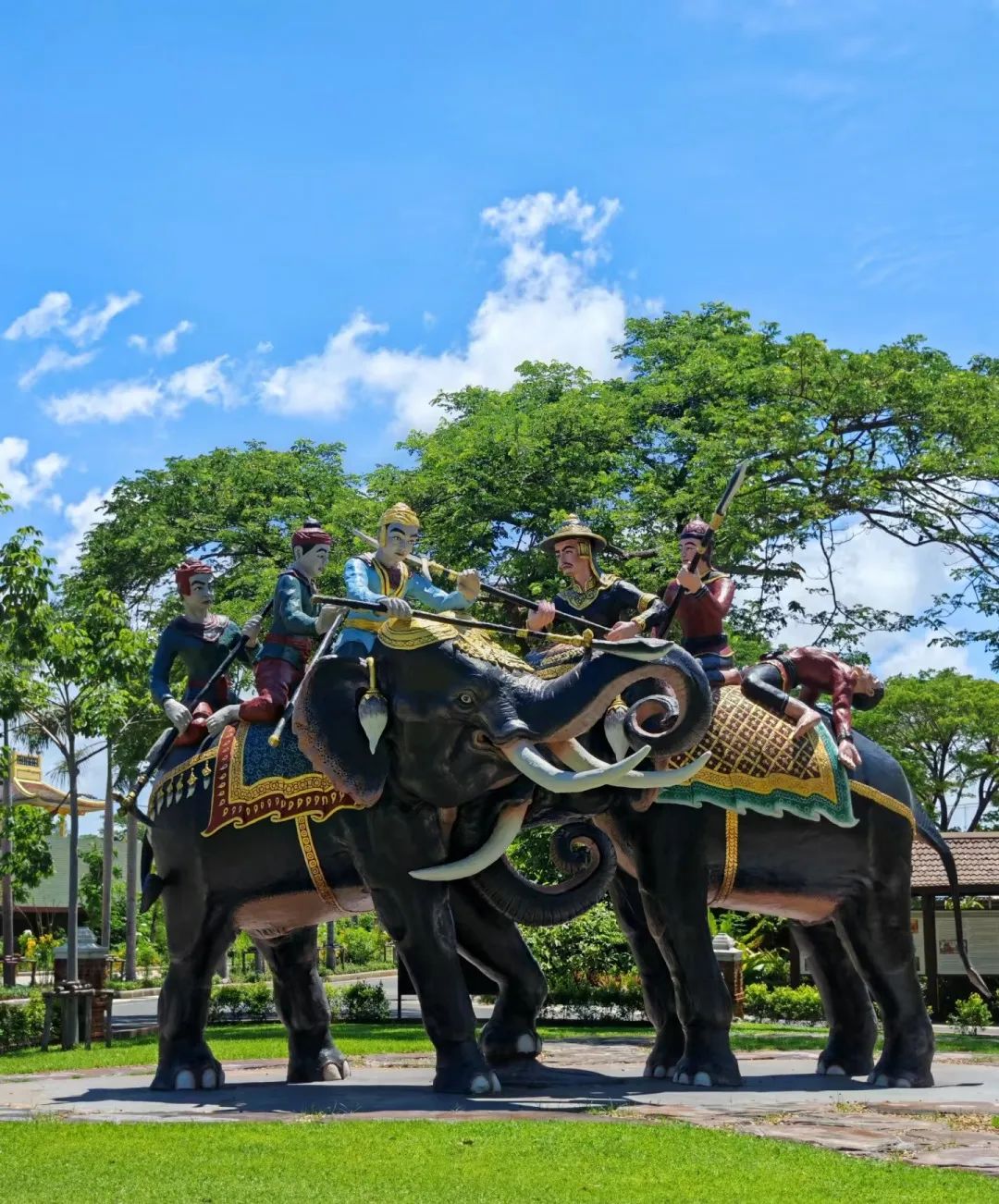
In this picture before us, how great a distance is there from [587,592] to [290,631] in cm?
204

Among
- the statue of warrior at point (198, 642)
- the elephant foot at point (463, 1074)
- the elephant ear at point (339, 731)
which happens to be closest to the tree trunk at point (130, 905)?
the statue of warrior at point (198, 642)

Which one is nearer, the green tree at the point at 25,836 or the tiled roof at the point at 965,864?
the green tree at the point at 25,836

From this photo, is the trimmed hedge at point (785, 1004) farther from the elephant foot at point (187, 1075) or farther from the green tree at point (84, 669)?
the elephant foot at point (187, 1075)

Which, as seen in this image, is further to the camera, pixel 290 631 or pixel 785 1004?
pixel 785 1004

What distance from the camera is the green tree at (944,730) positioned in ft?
134

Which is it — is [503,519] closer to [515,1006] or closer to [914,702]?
[515,1006]

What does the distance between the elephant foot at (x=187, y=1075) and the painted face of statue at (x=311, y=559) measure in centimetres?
326

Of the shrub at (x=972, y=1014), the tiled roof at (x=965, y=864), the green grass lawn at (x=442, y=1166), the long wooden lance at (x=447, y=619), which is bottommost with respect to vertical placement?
the shrub at (x=972, y=1014)

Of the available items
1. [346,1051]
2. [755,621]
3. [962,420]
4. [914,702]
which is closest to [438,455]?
[755,621]

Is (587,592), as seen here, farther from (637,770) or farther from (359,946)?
(359,946)

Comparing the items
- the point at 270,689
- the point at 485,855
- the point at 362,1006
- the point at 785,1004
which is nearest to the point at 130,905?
the point at 362,1006

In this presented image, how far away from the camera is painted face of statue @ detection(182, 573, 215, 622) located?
11.5m

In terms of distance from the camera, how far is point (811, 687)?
11258 mm

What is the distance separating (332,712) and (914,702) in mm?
33500
